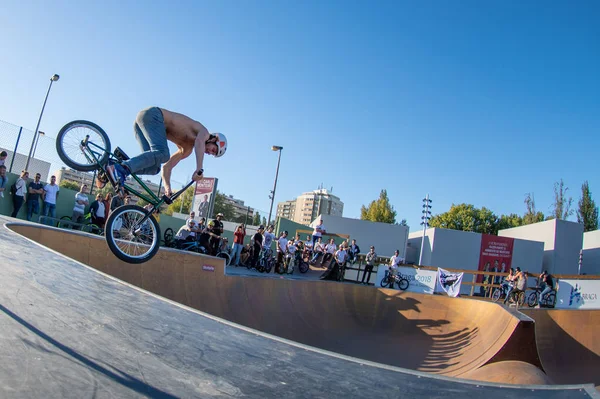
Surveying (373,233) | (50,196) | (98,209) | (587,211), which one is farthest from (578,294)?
(587,211)

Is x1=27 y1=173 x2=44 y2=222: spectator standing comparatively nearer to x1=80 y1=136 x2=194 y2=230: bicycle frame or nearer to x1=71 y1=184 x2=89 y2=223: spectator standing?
x1=71 y1=184 x2=89 y2=223: spectator standing

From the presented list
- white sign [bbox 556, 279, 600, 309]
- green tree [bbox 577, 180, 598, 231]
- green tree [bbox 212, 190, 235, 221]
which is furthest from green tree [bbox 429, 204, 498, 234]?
white sign [bbox 556, 279, 600, 309]

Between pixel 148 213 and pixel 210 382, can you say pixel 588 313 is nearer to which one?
pixel 148 213

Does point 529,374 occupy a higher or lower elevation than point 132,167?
lower

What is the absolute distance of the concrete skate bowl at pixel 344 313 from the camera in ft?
23.4

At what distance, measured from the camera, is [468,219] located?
197ft

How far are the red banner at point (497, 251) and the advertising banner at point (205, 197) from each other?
847 inches

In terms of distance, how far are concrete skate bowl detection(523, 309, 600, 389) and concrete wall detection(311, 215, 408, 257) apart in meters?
20.3

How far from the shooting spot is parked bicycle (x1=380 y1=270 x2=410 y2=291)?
15898mm

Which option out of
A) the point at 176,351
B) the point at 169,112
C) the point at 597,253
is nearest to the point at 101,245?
the point at 169,112

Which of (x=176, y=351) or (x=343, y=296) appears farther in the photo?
(x=343, y=296)

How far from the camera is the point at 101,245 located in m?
7.15

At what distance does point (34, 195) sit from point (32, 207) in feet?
1.11

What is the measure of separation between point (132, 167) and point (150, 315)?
7.24ft
